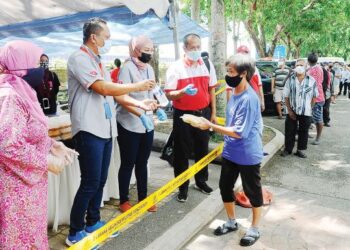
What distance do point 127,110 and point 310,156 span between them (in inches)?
177

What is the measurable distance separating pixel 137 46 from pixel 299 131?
13.8 ft

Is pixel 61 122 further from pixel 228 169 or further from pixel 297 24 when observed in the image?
pixel 297 24

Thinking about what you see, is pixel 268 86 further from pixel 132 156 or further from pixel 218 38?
pixel 132 156

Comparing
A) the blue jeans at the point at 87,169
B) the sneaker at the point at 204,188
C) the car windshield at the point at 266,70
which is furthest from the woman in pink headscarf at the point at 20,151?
the car windshield at the point at 266,70

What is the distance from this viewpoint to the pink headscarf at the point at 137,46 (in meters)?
3.58

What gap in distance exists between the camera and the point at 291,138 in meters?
6.77

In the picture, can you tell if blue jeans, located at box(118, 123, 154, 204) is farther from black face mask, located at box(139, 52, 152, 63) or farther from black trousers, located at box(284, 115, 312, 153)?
black trousers, located at box(284, 115, 312, 153)

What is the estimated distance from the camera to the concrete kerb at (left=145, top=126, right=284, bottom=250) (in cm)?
337

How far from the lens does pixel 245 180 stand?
3.38 m

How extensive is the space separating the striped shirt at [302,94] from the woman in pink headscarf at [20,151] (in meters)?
5.25

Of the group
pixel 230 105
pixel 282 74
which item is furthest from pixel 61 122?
pixel 282 74

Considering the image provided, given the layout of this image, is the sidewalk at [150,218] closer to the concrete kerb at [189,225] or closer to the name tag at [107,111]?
the concrete kerb at [189,225]

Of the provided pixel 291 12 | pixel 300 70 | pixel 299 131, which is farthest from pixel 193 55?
pixel 291 12

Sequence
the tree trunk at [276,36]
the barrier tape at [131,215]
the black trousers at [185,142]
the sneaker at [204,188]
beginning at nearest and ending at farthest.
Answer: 1. the barrier tape at [131,215]
2. the black trousers at [185,142]
3. the sneaker at [204,188]
4. the tree trunk at [276,36]
